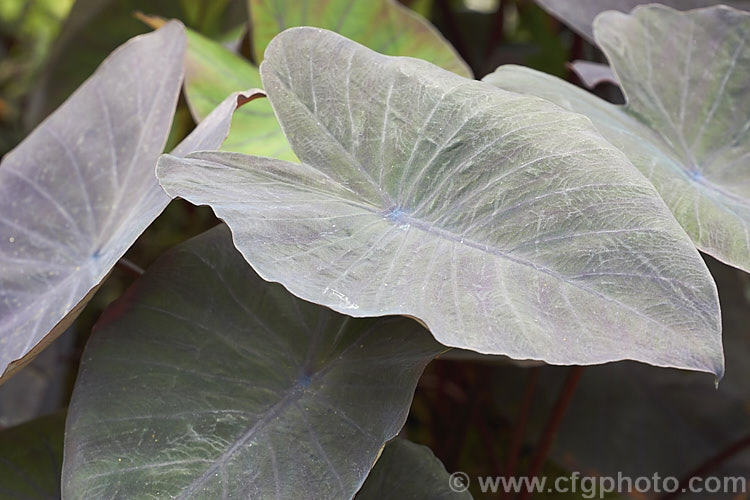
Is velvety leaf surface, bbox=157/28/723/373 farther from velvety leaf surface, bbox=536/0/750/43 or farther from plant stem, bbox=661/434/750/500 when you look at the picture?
plant stem, bbox=661/434/750/500

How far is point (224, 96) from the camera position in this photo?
0.85 metres

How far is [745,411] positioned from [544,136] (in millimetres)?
754

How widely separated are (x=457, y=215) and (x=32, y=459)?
50cm

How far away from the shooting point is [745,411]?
3.47 feet

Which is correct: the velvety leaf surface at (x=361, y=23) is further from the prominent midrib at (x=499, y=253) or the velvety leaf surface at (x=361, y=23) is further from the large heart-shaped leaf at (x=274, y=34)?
the prominent midrib at (x=499, y=253)

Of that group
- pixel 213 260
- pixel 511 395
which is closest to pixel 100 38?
pixel 213 260

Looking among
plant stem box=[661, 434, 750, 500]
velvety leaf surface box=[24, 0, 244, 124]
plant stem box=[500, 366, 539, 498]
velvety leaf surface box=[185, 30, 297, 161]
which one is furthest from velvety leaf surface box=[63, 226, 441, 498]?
velvety leaf surface box=[24, 0, 244, 124]

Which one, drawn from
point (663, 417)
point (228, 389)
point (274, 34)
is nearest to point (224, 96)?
point (274, 34)

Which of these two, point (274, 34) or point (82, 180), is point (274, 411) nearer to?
point (82, 180)

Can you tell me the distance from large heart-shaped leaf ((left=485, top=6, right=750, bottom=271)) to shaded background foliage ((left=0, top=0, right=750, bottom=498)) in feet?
0.82

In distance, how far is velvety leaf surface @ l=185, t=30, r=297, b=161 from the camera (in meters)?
0.82

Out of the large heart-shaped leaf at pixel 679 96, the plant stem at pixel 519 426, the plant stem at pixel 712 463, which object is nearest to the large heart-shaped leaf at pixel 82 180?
the large heart-shaped leaf at pixel 679 96

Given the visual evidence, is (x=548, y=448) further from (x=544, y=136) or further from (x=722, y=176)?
(x=544, y=136)

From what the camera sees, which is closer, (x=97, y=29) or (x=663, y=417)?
(x=663, y=417)
